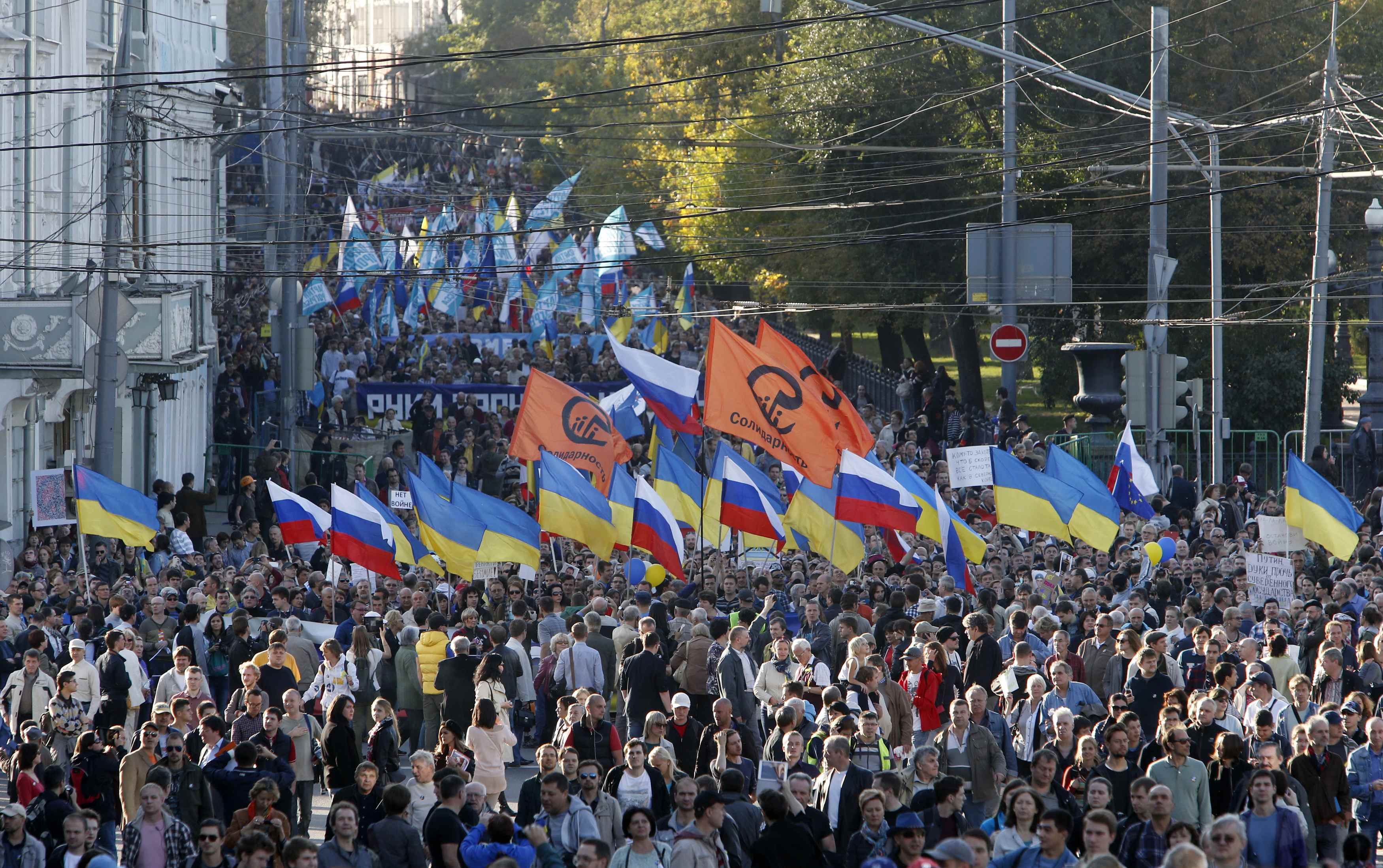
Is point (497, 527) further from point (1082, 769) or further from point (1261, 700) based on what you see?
point (1082, 769)

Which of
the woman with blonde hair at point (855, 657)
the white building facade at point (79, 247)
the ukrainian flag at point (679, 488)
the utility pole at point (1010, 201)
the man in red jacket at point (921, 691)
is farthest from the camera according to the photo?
the utility pole at point (1010, 201)

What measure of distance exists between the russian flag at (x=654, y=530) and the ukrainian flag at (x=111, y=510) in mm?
4861

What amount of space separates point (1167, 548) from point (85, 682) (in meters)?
11.4

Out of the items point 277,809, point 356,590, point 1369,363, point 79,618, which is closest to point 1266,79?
point 1369,363

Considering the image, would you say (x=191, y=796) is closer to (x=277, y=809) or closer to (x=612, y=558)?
(x=277, y=809)

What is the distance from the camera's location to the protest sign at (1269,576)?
17.5 m

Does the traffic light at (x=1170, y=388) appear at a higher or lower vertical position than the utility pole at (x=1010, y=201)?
lower

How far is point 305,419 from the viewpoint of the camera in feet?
125

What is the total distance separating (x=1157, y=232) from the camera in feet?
76.5

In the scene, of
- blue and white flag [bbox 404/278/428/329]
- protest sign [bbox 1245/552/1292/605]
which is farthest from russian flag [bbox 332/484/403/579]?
blue and white flag [bbox 404/278/428/329]

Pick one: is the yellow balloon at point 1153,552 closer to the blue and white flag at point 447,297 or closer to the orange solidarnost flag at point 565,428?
the orange solidarnost flag at point 565,428

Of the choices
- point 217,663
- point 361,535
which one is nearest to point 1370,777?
point 217,663

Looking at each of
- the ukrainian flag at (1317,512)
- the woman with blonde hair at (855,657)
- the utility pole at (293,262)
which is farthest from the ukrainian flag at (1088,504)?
the utility pole at (293,262)

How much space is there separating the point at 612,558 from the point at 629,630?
6452 mm
